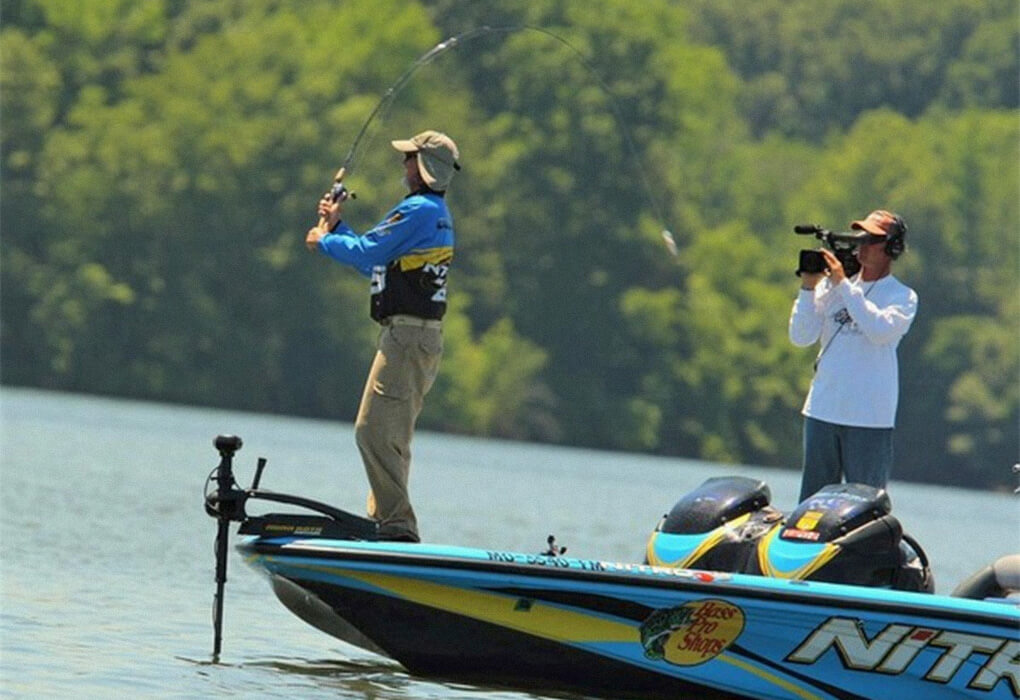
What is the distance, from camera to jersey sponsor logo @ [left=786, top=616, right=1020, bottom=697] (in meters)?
9.30

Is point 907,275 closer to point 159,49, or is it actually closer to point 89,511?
point 159,49

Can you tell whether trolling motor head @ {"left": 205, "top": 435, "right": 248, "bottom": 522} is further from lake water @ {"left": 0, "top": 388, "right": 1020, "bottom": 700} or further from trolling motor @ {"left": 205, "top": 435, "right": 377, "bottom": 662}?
lake water @ {"left": 0, "top": 388, "right": 1020, "bottom": 700}

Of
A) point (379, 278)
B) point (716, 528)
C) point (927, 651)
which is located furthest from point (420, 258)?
point (927, 651)

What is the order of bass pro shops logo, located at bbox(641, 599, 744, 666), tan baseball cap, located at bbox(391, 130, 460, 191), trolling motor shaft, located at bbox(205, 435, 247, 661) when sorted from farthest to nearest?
tan baseball cap, located at bbox(391, 130, 460, 191) < trolling motor shaft, located at bbox(205, 435, 247, 661) < bass pro shops logo, located at bbox(641, 599, 744, 666)

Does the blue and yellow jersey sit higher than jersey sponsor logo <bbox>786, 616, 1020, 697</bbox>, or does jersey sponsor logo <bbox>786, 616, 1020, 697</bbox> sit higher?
the blue and yellow jersey

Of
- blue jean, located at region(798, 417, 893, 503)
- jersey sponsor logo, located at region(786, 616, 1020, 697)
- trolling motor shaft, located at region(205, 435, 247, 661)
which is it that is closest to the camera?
jersey sponsor logo, located at region(786, 616, 1020, 697)

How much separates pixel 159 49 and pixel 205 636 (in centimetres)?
5049

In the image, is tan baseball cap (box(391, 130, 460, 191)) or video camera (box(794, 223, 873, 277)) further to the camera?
tan baseball cap (box(391, 130, 460, 191))

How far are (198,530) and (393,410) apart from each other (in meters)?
7.04

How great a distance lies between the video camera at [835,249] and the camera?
10.0 meters

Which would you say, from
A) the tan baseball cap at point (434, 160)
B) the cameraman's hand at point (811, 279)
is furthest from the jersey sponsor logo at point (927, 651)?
the tan baseball cap at point (434, 160)

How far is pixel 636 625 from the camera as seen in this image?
31.5 ft

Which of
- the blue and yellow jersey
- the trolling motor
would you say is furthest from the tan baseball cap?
the trolling motor

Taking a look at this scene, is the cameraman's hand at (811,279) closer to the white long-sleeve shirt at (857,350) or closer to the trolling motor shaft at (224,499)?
the white long-sleeve shirt at (857,350)
